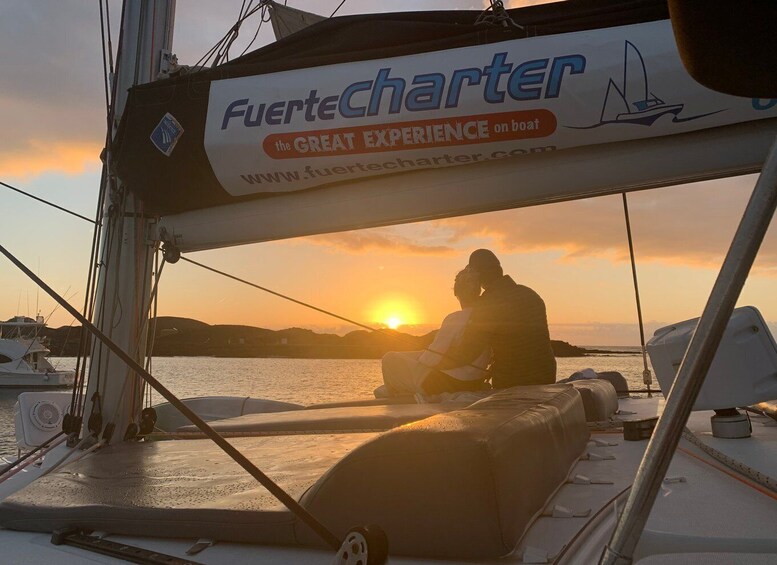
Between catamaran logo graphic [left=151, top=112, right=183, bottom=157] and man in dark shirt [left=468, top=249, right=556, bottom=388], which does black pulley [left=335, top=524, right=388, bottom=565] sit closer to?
catamaran logo graphic [left=151, top=112, right=183, bottom=157]

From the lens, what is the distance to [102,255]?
3225mm

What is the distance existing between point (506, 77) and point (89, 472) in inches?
76.0

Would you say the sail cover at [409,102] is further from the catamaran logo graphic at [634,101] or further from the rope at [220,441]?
the rope at [220,441]

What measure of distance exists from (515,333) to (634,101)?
1.76 meters

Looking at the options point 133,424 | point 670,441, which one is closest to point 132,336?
point 133,424

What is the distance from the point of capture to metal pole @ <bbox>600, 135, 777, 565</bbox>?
0.67 metres

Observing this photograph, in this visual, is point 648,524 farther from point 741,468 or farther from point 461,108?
point 461,108

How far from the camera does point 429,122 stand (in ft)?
7.83

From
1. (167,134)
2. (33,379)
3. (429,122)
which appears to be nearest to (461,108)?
(429,122)

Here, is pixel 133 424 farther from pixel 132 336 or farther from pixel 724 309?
pixel 724 309

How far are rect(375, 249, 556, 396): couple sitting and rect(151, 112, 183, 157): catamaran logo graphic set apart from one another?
5.76 ft

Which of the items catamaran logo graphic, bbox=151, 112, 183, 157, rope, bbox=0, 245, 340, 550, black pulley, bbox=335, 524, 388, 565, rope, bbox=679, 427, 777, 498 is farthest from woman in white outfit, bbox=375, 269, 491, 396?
black pulley, bbox=335, 524, 388, 565

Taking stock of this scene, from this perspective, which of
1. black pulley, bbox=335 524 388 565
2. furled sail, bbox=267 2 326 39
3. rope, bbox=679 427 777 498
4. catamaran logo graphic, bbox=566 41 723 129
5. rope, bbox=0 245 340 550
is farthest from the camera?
furled sail, bbox=267 2 326 39

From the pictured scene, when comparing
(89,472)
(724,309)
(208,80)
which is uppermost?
(208,80)
